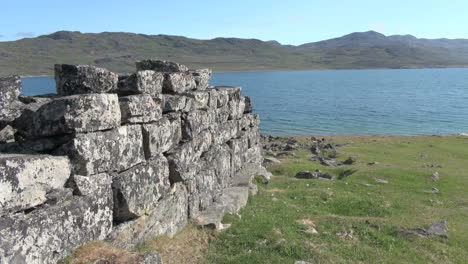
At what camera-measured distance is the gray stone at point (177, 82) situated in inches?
534

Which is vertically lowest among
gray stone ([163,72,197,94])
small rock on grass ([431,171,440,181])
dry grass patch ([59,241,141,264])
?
small rock on grass ([431,171,440,181])

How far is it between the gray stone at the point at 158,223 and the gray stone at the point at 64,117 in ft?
8.58

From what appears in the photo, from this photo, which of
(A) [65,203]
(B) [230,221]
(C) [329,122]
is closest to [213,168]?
(B) [230,221]

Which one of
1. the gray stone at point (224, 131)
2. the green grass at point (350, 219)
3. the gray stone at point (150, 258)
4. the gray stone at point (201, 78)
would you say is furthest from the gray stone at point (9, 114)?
the gray stone at point (224, 131)

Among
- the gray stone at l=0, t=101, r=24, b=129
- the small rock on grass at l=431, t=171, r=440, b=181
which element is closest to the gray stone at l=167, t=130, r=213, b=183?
the gray stone at l=0, t=101, r=24, b=129

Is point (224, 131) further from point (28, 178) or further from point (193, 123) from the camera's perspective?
point (28, 178)

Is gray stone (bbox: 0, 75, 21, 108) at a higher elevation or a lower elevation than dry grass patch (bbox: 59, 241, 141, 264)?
higher

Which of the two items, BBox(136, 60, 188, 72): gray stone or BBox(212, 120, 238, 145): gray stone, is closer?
BBox(136, 60, 188, 72): gray stone

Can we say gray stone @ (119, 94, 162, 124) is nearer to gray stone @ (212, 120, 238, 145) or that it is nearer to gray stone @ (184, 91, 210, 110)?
gray stone @ (184, 91, 210, 110)

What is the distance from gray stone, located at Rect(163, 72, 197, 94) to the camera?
13562 mm

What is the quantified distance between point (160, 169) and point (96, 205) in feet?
9.24

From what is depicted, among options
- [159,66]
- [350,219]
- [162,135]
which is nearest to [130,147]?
[162,135]

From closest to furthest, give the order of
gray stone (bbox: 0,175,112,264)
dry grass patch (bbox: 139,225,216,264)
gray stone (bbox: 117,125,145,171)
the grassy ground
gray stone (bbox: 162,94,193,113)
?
gray stone (bbox: 0,175,112,264) → gray stone (bbox: 117,125,145,171) → dry grass patch (bbox: 139,225,216,264) → the grassy ground → gray stone (bbox: 162,94,193,113)

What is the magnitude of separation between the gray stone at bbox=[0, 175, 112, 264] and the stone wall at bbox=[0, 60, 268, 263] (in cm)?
2
